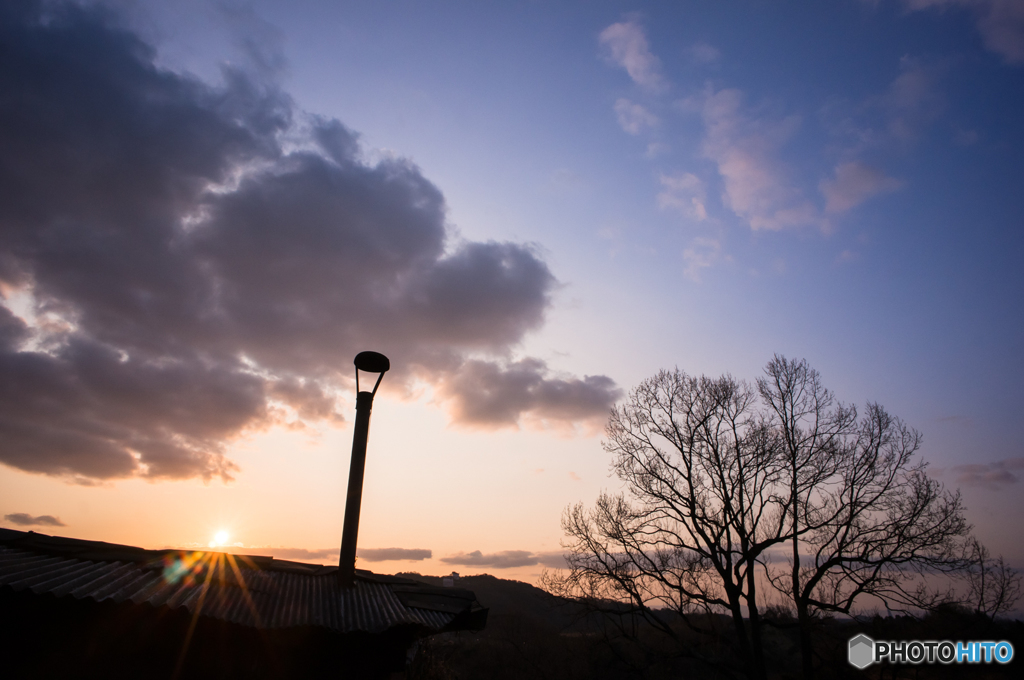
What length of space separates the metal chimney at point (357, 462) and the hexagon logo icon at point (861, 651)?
1954cm

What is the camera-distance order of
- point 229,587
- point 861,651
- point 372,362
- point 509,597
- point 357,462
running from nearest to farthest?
point 229,587 < point 357,462 < point 372,362 < point 861,651 < point 509,597

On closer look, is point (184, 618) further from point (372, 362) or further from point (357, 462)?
point (372, 362)

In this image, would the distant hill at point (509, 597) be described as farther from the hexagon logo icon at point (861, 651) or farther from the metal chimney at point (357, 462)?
the metal chimney at point (357, 462)

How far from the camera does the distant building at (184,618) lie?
6035 mm

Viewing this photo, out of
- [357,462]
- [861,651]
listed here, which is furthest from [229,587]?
[861,651]

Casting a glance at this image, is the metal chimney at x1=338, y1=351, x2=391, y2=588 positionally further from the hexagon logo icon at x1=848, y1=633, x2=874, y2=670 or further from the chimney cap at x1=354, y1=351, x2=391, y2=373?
the hexagon logo icon at x1=848, y1=633, x2=874, y2=670

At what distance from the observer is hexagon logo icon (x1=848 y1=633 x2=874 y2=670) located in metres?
18.6

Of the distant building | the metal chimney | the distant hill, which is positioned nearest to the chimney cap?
the metal chimney

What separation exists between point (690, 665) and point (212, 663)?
145 feet

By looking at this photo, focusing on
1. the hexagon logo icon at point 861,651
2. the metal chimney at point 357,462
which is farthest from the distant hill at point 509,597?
the metal chimney at point 357,462

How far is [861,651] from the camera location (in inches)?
749

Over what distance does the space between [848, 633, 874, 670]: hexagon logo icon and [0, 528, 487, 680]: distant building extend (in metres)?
18.3

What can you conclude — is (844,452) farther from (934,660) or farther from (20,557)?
(20,557)

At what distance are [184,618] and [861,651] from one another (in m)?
23.4
